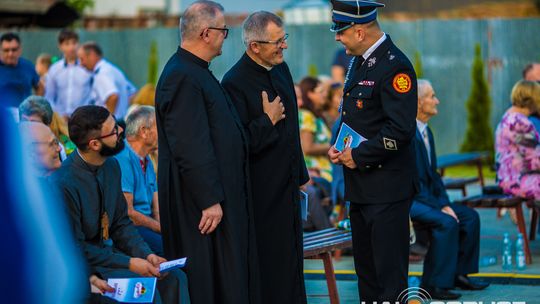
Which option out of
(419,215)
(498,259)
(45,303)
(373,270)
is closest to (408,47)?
(498,259)

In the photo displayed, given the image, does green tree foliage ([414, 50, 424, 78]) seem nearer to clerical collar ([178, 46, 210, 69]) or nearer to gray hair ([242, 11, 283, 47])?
gray hair ([242, 11, 283, 47])

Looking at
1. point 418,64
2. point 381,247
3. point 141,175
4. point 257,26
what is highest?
point 257,26

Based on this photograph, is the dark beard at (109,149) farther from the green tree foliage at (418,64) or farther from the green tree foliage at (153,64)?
the green tree foliage at (153,64)

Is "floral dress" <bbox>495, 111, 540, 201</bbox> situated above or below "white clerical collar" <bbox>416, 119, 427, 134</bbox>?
below

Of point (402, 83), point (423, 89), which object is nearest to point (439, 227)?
point (423, 89)

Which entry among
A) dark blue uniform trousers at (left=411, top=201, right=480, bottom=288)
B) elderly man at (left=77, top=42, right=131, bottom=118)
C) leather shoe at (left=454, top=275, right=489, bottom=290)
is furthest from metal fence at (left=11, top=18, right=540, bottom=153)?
leather shoe at (left=454, top=275, right=489, bottom=290)

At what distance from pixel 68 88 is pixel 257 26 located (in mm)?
8315

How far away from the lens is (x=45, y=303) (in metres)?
2.99

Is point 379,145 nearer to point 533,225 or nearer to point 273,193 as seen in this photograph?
point 273,193

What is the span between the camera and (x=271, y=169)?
657 centimetres

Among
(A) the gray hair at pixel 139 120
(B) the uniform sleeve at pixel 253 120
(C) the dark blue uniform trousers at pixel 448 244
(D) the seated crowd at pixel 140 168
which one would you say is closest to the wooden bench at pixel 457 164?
(D) the seated crowd at pixel 140 168

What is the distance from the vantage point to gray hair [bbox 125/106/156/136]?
313 inches

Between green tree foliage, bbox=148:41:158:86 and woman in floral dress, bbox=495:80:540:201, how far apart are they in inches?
474

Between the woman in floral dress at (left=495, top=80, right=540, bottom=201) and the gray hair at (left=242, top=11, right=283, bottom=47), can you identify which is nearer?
the gray hair at (left=242, top=11, right=283, bottom=47)
